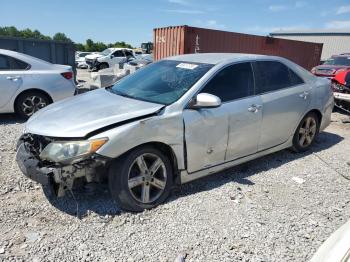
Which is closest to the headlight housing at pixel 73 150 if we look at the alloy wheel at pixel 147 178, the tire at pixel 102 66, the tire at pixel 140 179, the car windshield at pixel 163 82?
the tire at pixel 140 179

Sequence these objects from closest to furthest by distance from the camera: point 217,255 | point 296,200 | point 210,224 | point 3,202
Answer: point 217,255
point 210,224
point 3,202
point 296,200

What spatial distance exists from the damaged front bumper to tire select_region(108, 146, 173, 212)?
0.52 feet

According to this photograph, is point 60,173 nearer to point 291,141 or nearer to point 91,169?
point 91,169

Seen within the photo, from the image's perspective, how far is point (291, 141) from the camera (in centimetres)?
507

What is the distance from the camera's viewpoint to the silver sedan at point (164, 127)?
310cm

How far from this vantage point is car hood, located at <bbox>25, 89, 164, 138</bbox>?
3.14 m

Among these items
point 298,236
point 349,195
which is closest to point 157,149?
point 298,236

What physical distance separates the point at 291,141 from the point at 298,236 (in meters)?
2.18

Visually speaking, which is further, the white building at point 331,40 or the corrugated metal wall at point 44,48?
the white building at point 331,40

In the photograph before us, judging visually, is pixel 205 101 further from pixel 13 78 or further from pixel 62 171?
pixel 13 78

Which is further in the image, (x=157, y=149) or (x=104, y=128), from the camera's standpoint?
(x=157, y=149)

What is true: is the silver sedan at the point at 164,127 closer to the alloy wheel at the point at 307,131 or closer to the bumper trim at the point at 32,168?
the bumper trim at the point at 32,168

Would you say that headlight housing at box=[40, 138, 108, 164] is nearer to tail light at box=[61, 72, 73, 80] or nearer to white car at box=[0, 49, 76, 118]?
white car at box=[0, 49, 76, 118]

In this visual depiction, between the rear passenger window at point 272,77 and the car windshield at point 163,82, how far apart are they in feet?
2.59
